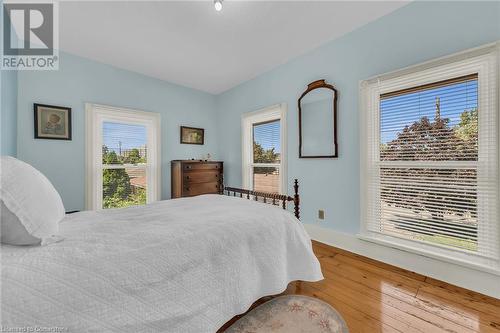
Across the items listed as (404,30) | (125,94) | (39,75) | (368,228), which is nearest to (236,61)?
(125,94)

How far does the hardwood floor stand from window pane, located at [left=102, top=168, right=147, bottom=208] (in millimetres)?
2845

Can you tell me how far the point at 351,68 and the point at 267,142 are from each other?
5.57 ft

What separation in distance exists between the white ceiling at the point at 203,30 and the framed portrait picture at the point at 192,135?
114cm

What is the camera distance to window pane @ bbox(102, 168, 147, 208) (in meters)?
3.27

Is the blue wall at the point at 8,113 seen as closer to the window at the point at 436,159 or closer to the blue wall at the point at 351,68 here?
the blue wall at the point at 351,68

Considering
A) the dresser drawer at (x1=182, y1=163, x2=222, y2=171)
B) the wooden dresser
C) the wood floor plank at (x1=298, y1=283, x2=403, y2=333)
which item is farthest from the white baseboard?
the dresser drawer at (x1=182, y1=163, x2=222, y2=171)

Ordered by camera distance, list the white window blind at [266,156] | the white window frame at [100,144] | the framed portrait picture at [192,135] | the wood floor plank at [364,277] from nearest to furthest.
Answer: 1. the wood floor plank at [364,277]
2. the white window frame at [100,144]
3. the white window blind at [266,156]
4. the framed portrait picture at [192,135]

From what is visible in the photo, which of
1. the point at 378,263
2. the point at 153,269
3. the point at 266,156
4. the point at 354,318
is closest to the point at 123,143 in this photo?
the point at 266,156

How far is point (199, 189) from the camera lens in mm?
3779

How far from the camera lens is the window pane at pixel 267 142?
3.57 m

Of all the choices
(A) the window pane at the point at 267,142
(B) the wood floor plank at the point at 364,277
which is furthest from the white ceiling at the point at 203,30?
(B) the wood floor plank at the point at 364,277

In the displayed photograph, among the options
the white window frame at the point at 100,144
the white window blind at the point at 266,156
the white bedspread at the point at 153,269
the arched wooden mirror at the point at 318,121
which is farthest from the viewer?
the white window blind at the point at 266,156

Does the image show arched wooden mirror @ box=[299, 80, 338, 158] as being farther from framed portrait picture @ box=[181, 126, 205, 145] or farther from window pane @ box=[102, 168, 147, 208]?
window pane @ box=[102, 168, 147, 208]

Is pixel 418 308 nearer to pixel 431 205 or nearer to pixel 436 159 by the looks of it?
pixel 431 205
